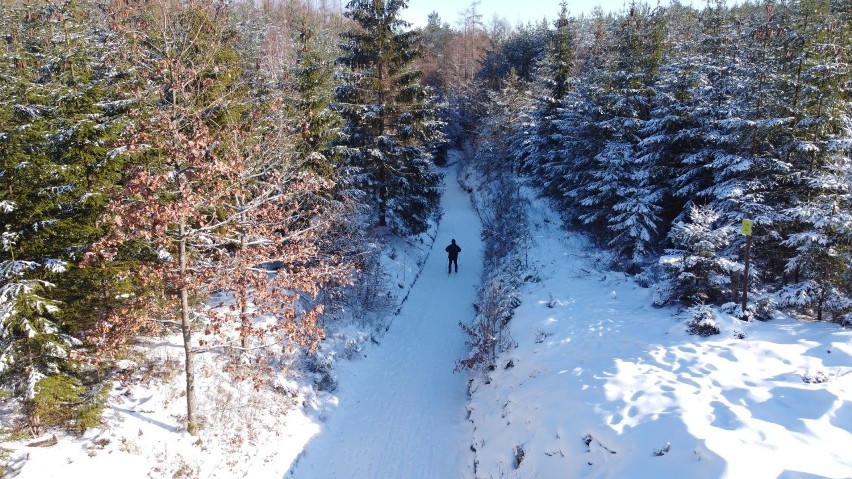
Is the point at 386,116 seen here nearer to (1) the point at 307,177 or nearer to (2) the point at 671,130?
(1) the point at 307,177

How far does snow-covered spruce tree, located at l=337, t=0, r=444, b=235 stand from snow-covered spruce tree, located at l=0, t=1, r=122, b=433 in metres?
10.8

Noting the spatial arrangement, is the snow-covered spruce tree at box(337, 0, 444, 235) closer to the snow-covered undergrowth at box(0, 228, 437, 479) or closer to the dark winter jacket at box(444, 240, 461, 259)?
the dark winter jacket at box(444, 240, 461, 259)

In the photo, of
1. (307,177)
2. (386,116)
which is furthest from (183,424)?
(386,116)

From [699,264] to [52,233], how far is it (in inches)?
589

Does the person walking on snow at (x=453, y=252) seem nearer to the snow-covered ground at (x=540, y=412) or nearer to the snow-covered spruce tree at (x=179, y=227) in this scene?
the snow-covered ground at (x=540, y=412)

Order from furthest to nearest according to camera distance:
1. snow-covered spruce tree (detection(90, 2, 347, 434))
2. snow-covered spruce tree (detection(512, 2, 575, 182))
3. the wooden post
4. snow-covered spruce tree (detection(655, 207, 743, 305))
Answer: snow-covered spruce tree (detection(512, 2, 575, 182))
snow-covered spruce tree (detection(655, 207, 743, 305))
the wooden post
snow-covered spruce tree (detection(90, 2, 347, 434))

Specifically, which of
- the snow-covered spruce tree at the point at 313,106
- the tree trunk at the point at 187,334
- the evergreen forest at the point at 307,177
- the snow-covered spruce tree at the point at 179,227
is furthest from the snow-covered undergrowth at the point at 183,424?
the snow-covered spruce tree at the point at 313,106

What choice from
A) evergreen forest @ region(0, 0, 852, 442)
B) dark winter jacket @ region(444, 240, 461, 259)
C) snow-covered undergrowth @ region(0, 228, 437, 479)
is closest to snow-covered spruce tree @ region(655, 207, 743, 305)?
evergreen forest @ region(0, 0, 852, 442)

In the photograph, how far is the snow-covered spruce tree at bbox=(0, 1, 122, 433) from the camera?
25.5 feet

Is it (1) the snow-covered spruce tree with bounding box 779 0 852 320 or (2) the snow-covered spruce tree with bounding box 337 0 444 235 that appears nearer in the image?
(1) the snow-covered spruce tree with bounding box 779 0 852 320

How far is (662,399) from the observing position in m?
Result: 8.11

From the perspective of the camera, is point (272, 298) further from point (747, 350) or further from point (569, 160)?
point (569, 160)

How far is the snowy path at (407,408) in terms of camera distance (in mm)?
10094

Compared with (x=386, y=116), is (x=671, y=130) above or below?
below
